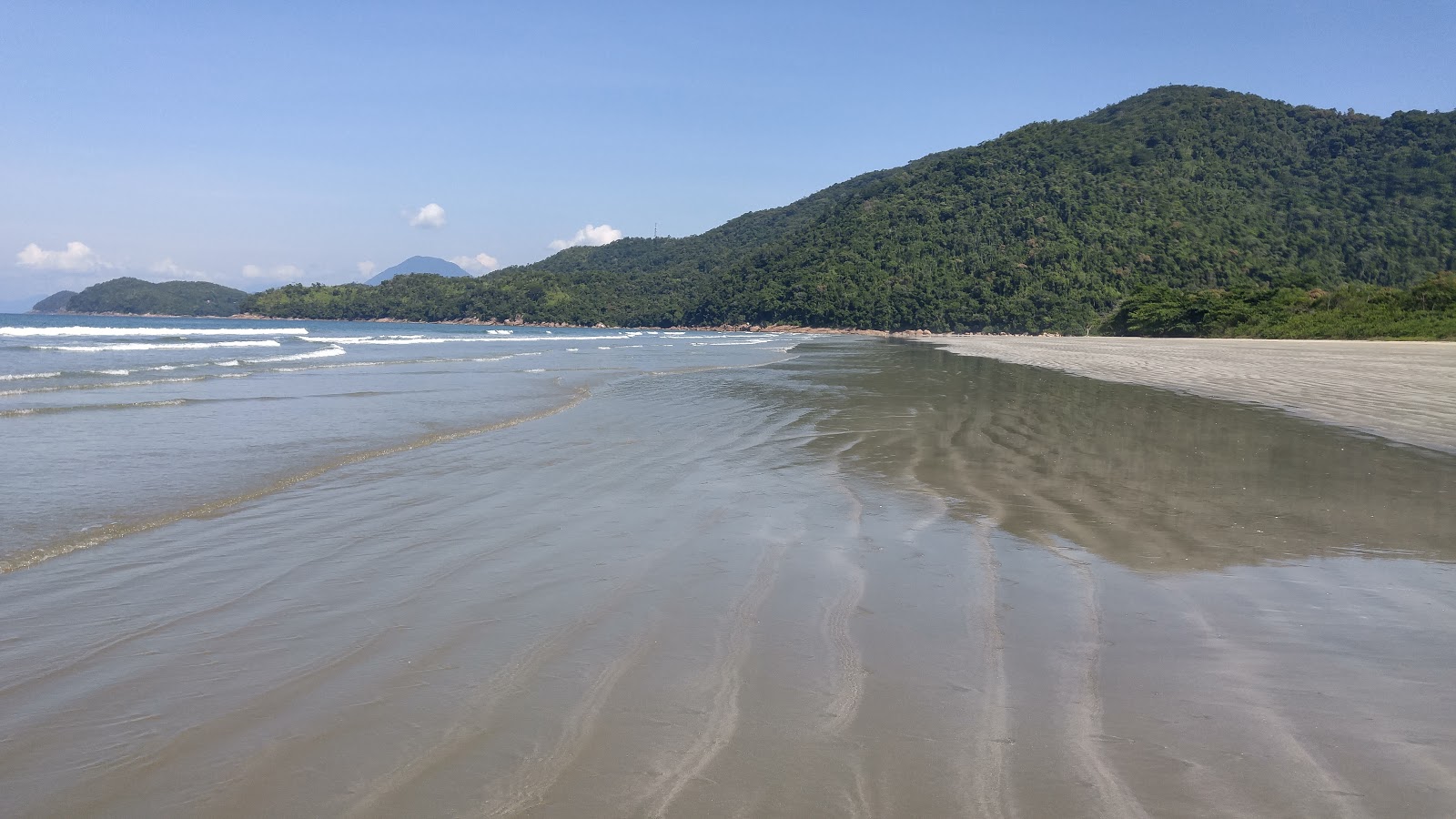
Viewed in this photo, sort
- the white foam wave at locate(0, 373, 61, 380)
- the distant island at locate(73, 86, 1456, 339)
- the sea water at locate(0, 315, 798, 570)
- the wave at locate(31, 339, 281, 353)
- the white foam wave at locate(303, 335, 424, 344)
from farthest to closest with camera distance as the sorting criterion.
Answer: the distant island at locate(73, 86, 1456, 339)
the white foam wave at locate(303, 335, 424, 344)
the wave at locate(31, 339, 281, 353)
the white foam wave at locate(0, 373, 61, 380)
the sea water at locate(0, 315, 798, 570)

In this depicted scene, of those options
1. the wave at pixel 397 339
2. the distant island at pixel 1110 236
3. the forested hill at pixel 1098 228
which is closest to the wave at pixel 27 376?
the wave at pixel 397 339

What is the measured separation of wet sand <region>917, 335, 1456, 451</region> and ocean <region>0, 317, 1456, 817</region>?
2832 millimetres

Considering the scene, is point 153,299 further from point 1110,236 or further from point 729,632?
point 729,632

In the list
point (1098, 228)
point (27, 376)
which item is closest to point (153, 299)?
point (1098, 228)

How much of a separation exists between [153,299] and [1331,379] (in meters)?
199

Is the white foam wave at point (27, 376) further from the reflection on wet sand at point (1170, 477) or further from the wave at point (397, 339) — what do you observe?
the wave at point (397, 339)

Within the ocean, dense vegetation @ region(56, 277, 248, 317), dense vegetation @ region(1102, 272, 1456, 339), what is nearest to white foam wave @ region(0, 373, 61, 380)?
the ocean

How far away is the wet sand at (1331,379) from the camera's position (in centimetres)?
1147

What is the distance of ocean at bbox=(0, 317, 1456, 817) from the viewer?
8.64 ft

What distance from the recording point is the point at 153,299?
169m

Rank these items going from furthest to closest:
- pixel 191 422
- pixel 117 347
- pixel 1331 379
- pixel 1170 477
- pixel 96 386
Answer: pixel 117 347 → pixel 1331 379 → pixel 96 386 → pixel 191 422 → pixel 1170 477

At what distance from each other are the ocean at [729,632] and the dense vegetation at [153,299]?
189188 mm

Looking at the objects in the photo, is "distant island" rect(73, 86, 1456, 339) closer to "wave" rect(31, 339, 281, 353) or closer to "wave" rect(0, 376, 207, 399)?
"wave" rect(0, 376, 207, 399)

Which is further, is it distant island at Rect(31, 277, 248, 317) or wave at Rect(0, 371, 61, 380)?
distant island at Rect(31, 277, 248, 317)
